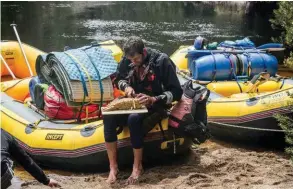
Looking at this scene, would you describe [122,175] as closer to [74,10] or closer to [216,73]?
[216,73]

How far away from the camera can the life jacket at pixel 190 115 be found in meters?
4.65

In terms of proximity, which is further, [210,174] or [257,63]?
[257,63]

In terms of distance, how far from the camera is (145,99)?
14.4 feet

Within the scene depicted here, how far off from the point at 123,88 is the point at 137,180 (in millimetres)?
900

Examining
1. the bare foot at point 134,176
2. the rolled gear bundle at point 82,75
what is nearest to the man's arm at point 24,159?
the bare foot at point 134,176

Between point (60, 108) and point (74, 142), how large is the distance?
631 millimetres

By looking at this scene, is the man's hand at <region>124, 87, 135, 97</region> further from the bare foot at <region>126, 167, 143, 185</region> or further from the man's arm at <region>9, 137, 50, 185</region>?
the man's arm at <region>9, 137, 50, 185</region>

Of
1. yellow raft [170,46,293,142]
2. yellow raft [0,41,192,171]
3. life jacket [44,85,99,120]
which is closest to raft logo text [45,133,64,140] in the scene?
yellow raft [0,41,192,171]

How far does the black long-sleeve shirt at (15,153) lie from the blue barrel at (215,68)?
463 centimetres

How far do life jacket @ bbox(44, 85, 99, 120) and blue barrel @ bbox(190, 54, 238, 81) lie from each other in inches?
93.3

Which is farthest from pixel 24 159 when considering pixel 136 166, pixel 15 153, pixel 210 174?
pixel 210 174

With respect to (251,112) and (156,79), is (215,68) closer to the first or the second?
(251,112)

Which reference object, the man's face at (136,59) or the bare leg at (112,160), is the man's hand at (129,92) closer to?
the man's face at (136,59)

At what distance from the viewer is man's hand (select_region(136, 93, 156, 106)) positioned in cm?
439
